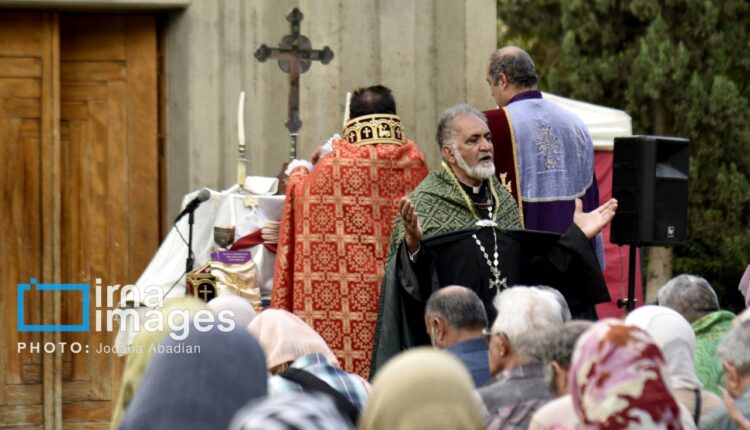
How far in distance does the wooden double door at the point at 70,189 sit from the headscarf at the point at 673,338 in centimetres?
564

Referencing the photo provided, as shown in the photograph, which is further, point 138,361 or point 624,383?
point 138,361

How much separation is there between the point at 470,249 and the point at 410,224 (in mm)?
581

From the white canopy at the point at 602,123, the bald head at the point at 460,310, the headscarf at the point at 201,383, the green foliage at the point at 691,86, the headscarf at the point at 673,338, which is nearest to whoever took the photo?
the headscarf at the point at 201,383

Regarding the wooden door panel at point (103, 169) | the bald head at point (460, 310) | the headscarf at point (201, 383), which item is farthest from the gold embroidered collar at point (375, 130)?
the headscarf at point (201, 383)

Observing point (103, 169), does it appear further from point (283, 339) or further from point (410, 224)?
point (283, 339)

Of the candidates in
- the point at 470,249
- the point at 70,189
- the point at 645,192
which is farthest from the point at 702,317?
the point at 70,189

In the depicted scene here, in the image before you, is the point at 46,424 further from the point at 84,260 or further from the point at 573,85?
the point at 573,85

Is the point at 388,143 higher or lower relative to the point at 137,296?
higher

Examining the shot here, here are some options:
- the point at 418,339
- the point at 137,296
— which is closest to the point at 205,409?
the point at 418,339

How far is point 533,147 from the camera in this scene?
383 inches

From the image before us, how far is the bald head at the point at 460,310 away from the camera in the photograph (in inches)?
289

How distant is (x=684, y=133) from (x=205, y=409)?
675 inches

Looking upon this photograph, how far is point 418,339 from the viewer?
903cm

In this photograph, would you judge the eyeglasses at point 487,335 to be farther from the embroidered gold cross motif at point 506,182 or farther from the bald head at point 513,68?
the bald head at point 513,68
